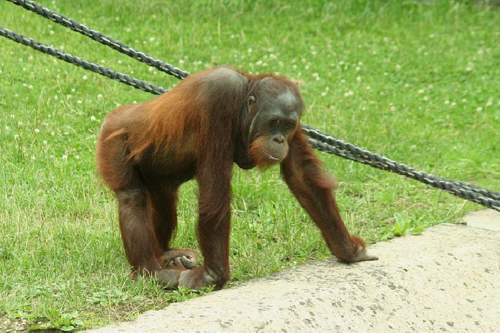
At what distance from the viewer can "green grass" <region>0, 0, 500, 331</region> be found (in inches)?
159

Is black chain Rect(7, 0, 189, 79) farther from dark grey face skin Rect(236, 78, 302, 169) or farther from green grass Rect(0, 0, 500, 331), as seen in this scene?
dark grey face skin Rect(236, 78, 302, 169)

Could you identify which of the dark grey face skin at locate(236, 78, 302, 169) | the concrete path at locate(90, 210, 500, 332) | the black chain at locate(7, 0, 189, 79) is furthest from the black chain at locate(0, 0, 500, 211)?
the dark grey face skin at locate(236, 78, 302, 169)

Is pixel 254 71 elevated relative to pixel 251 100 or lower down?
elevated

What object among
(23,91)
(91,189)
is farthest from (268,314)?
(23,91)

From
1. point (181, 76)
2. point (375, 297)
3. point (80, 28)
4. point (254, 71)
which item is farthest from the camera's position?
point (254, 71)

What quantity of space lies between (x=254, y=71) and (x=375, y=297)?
435 centimetres

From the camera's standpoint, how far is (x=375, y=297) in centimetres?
369

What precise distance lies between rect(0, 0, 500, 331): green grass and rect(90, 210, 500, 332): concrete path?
0.29 m

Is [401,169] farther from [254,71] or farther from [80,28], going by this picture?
[254,71]

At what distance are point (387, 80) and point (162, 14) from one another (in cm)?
268

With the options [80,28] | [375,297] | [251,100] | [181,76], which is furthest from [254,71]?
[375,297]

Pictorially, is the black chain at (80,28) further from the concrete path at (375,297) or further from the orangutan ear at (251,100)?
the concrete path at (375,297)

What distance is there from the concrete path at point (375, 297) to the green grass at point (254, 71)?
0.29 m

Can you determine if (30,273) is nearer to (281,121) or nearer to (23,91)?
(281,121)
